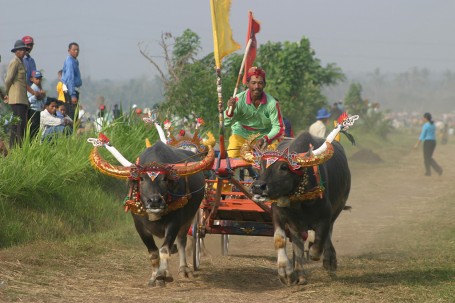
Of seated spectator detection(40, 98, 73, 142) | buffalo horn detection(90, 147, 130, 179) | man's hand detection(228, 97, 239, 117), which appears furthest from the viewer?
seated spectator detection(40, 98, 73, 142)

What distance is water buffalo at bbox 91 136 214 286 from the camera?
807cm

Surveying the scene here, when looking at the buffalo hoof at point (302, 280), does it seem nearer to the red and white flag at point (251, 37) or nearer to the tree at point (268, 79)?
the red and white flag at point (251, 37)

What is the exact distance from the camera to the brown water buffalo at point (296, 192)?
8109 mm

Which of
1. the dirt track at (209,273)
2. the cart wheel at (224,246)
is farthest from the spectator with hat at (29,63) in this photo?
the cart wheel at (224,246)

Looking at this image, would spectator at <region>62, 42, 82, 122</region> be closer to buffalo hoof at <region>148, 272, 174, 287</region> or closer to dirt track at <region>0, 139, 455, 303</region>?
dirt track at <region>0, 139, 455, 303</region>

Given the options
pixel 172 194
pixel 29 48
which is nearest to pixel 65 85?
pixel 29 48

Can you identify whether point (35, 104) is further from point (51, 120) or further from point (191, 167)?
point (191, 167)

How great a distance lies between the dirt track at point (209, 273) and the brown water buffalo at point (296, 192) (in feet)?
1.07

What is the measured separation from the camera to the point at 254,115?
991cm

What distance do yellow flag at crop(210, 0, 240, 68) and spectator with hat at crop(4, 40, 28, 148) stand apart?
13.3ft

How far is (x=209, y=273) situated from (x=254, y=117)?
181 cm

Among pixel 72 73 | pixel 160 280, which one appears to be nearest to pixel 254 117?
pixel 160 280

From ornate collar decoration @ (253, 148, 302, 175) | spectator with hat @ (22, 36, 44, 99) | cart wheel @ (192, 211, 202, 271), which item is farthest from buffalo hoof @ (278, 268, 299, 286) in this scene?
spectator with hat @ (22, 36, 44, 99)

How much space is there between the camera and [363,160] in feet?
82.6
